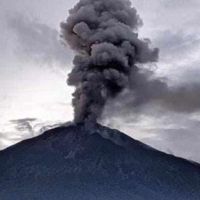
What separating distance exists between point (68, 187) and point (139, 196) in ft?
54.4

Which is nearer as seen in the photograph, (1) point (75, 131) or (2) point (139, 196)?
(2) point (139, 196)

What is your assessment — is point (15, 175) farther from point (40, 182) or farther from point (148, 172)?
point (148, 172)

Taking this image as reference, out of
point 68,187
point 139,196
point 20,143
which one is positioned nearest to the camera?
point 139,196

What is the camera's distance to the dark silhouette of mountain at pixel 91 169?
394 ft

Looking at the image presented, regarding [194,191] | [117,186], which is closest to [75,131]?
[117,186]

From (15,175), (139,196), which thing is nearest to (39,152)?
(15,175)

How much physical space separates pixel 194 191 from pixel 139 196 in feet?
63.3

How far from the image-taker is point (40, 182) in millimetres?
125562

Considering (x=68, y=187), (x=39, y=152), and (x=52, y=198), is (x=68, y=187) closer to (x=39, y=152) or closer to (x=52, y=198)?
(x=52, y=198)

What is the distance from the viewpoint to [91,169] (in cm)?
12888

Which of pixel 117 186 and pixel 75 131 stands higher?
pixel 75 131

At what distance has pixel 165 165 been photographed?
453 feet

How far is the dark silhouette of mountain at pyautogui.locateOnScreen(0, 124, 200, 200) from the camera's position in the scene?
12006 cm

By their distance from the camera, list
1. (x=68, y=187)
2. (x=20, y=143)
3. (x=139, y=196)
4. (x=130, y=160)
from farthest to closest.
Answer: (x=20, y=143), (x=130, y=160), (x=68, y=187), (x=139, y=196)
